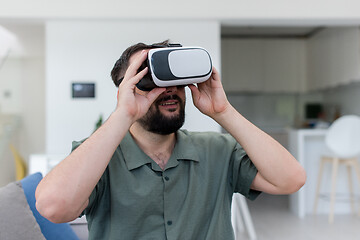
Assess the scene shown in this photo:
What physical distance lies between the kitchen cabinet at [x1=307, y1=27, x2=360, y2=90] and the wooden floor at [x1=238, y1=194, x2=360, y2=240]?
1889 millimetres

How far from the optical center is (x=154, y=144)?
1152 millimetres

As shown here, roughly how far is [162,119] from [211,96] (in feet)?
0.51

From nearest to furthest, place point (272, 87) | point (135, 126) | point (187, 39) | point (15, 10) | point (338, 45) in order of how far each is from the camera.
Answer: point (135, 126) → point (15, 10) → point (187, 39) → point (338, 45) → point (272, 87)

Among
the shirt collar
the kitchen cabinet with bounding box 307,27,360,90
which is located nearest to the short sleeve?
the shirt collar

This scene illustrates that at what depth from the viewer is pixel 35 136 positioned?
221 inches

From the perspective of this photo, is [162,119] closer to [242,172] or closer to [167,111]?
[167,111]

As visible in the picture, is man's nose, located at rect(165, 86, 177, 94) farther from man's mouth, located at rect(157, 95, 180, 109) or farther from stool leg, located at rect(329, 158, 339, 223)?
stool leg, located at rect(329, 158, 339, 223)

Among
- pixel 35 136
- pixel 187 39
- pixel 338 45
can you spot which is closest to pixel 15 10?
pixel 187 39

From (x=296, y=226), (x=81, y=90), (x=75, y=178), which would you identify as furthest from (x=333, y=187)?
(x=75, y=178)

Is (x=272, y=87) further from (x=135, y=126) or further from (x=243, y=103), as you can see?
(x=135, y=126)

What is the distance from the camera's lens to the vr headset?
91cm

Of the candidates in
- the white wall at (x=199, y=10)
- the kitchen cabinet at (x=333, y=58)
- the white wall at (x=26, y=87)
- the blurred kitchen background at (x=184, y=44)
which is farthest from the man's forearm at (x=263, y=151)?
the white wall at (x=26, y=87)

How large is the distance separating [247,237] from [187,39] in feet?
6.35

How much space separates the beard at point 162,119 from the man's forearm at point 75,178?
0.14 meters
